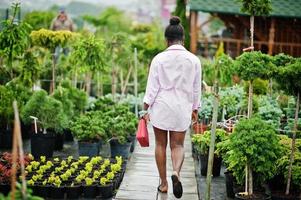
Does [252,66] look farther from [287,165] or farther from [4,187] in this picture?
[4,187]

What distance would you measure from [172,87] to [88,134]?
2.96 meters

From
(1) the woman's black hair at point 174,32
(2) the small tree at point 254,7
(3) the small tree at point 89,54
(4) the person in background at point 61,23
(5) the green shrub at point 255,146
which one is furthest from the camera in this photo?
(4) the person in background at point 61,23

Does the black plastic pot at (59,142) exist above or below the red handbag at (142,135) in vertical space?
below

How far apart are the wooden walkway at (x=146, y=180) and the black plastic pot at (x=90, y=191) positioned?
309 millimetres

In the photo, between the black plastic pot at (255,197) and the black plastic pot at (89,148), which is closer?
the black plastic pot at (255,197)

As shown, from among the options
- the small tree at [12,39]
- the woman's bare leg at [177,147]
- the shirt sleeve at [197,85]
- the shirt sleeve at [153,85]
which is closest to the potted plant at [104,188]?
the woman's bare leg at [177,147]

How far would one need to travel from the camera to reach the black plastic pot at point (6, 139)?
10.2 m

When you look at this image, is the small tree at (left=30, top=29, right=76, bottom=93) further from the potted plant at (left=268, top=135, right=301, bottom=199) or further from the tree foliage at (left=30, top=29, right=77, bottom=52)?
the potted plant at (left=268, top=135, right=301, bottom=199)

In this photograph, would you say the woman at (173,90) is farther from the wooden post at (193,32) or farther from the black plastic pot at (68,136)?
the wooden post at (193,32)

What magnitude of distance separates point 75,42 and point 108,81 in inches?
184

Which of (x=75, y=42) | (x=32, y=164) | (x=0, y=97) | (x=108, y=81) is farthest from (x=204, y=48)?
(x=32, y=164)

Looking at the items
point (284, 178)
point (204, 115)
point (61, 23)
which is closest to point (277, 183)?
point (284, 178)

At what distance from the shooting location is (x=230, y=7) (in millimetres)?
17297

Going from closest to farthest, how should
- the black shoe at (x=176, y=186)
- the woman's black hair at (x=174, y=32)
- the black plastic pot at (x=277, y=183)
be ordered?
the black shoe at (x=176, y=186), the woman's black hair at (x=174, y=32), the black plastic pot at (x=277, y=183)
